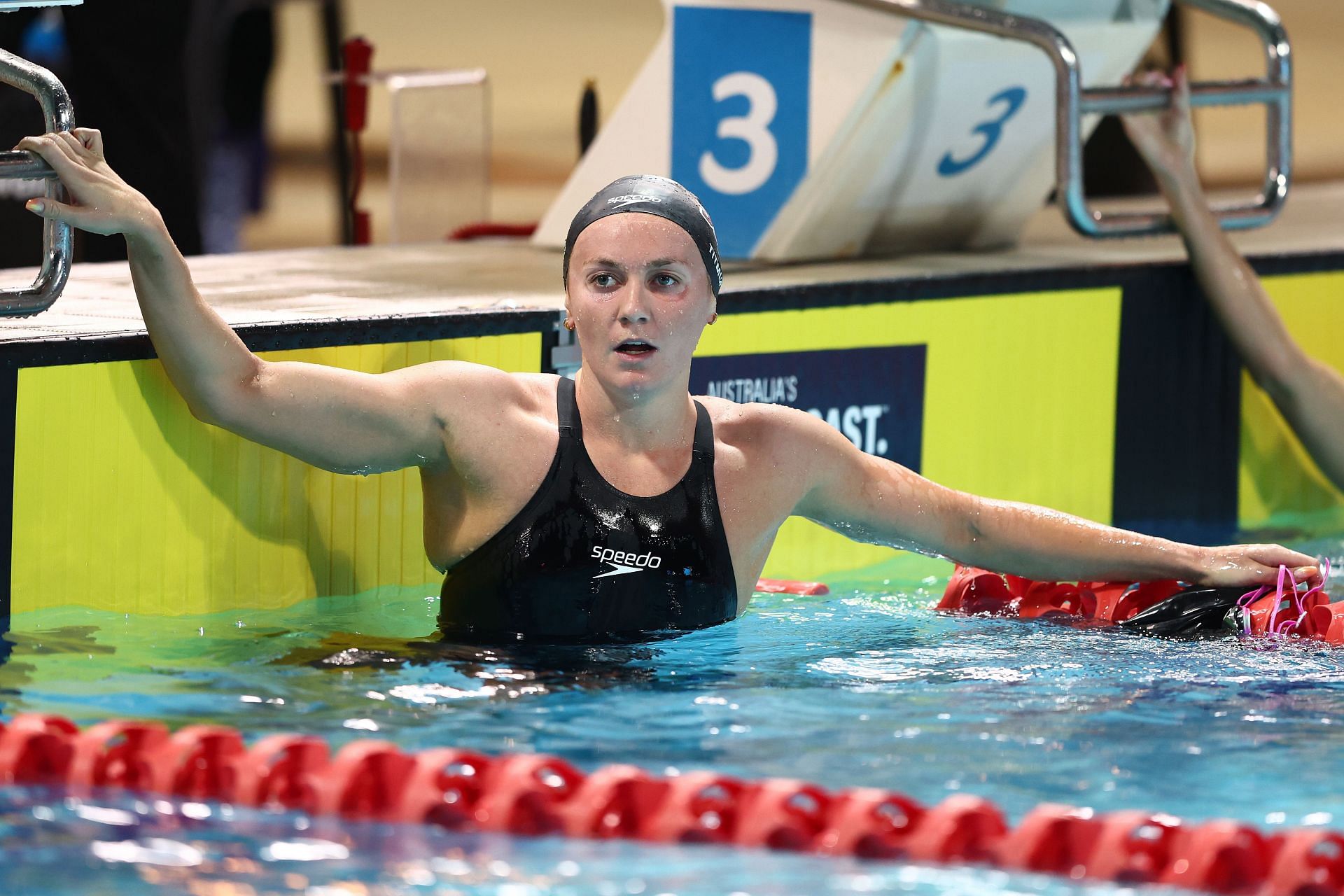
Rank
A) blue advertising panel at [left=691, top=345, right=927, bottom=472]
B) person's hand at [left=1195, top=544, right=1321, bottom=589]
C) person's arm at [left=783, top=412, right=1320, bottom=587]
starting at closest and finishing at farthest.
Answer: person's arm at [left=783, top=412, right=1320, bottom=587] < person's hand at [left=1195, top=544, right=1321, bottom=589] < blue advertising panel at [left=691, top=345, right=927, bottom=472]

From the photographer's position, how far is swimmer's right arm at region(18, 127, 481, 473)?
3.34m

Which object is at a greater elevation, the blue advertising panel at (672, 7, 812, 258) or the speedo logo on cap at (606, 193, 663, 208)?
the blue advertising panel at (672, 7, 812, 258)

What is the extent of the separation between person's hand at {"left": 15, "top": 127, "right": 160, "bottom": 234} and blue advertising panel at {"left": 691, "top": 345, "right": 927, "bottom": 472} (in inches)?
74.5

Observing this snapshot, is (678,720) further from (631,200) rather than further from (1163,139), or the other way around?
(1163,139)

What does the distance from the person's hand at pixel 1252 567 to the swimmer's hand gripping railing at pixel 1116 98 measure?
1.62 m

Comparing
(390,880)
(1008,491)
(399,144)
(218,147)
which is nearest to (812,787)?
(390,880)

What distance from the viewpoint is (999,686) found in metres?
3.53

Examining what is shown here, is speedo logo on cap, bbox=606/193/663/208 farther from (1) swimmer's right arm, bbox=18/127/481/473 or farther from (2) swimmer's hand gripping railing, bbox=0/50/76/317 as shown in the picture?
(2) swimmer's hand gripping railing, bbox=0/50/76/317

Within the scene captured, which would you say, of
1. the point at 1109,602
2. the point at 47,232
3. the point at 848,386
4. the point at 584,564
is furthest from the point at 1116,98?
the point at 47,232

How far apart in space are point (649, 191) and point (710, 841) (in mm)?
1329

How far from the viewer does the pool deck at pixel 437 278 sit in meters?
4.18

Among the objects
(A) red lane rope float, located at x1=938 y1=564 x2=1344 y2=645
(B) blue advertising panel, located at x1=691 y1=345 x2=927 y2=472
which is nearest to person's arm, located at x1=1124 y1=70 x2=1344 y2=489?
(B) blue advertising panel, located at x1=691 y1=345 x2=927 y2=472

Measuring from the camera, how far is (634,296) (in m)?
3.48

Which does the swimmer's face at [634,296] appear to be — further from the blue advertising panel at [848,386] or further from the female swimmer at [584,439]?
the blue advertising panel at [848,386]
